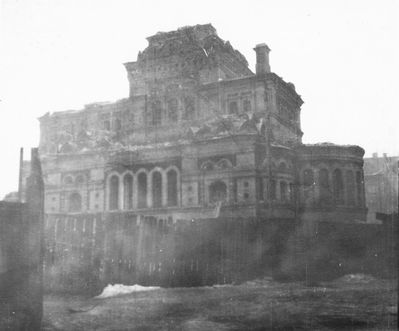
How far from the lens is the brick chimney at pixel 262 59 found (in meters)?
37.0

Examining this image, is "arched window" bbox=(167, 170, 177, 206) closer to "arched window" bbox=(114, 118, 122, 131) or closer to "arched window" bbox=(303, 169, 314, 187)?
"arched window" bbox=(303, 169, 314, 187)

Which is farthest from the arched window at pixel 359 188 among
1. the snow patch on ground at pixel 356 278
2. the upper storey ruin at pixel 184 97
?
the snow patch on ground at pixel 356 278

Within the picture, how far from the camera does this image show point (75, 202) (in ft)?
119

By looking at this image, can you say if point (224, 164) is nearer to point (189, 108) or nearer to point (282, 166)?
point (282, 166)

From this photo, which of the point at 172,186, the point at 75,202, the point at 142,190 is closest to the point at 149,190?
the point at 142,190

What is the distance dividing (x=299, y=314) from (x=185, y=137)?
77.9 ft

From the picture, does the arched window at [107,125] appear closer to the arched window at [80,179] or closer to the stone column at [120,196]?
the arched window at [80,179]

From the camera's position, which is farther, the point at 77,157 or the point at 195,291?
→ the point at 77,157

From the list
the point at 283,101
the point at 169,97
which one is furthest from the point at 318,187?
the point at 169,97

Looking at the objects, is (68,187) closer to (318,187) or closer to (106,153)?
(106,153)

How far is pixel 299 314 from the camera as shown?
1105 cm

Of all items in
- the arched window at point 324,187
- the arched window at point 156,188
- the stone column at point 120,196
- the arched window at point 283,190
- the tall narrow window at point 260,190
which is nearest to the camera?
the tall narrow window at point 260,190

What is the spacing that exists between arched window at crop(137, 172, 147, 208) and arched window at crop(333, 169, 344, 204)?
1392 cm

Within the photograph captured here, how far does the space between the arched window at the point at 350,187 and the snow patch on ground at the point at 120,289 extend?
2200 centimetres
